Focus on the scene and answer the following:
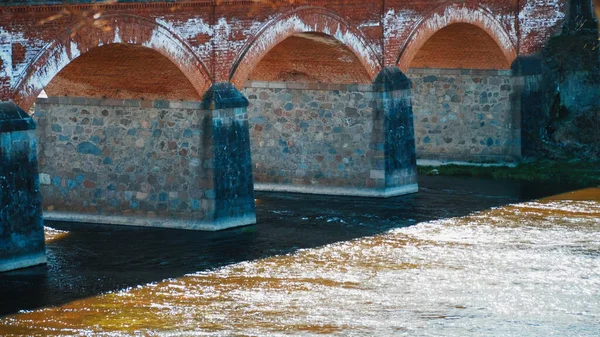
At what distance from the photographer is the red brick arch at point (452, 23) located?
25188 mm

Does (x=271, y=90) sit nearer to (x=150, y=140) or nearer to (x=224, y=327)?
(x=150, y=140)

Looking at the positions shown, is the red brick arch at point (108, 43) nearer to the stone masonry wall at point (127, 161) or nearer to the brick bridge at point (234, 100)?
the brick bridge at point (234, 100)

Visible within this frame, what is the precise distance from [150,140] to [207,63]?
5.09 feet

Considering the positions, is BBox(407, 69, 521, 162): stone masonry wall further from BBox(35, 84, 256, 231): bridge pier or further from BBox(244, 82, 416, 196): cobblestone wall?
BBox(35, 84, 256, 231): bridge pier

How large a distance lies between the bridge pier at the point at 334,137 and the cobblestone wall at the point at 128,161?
13.5 ft

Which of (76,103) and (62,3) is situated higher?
(62,3)

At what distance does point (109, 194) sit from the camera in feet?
69.9

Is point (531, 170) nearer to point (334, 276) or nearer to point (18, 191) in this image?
point (334, 276)

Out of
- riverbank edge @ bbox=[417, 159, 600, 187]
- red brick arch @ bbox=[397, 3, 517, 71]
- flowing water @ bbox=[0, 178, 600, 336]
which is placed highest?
red brick arch @ bbox=[397, 3, 517, 71]

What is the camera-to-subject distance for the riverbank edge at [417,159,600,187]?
1032 inches

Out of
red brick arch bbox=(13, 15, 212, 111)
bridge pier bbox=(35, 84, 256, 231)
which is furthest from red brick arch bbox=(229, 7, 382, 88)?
red brick arch bbox=(13, 15, 212, 111)

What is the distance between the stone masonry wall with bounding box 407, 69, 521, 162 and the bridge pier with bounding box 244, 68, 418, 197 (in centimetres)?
397

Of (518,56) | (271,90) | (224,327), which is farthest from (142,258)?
(518,56)

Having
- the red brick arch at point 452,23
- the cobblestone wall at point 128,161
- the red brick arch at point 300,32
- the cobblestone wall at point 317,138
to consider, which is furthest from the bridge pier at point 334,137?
the cobblestone wall at point 128,161
